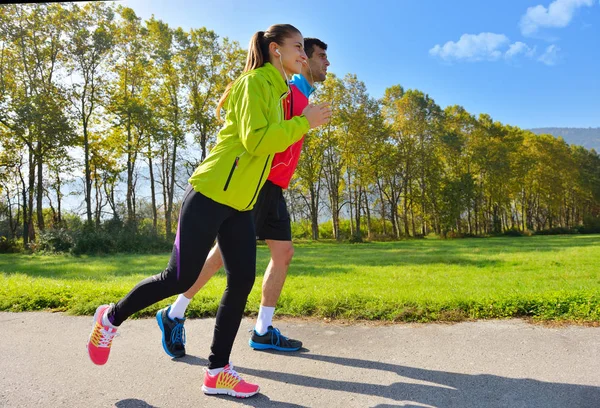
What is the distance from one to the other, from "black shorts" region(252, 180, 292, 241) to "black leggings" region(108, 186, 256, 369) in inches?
23.3

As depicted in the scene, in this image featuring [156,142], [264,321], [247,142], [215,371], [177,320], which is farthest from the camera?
[156,142]

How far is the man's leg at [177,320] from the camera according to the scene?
2729 millimetres

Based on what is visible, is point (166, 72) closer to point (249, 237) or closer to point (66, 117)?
point (66, 117)

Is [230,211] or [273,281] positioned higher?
[230,211]

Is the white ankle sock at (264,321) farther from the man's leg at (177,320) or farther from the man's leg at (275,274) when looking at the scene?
the man's leg at (177,320)

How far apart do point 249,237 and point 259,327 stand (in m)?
0.99

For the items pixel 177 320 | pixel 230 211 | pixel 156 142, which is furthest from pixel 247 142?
pixel 156 142

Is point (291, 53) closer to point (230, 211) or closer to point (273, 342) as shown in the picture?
point (230, 211)

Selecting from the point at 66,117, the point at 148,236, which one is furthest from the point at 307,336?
the point at 66,117

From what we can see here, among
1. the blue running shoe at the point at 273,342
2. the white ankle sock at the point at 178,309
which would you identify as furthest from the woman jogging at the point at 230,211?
the blue running shoe at the point at 273,342

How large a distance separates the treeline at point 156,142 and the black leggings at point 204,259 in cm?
1728

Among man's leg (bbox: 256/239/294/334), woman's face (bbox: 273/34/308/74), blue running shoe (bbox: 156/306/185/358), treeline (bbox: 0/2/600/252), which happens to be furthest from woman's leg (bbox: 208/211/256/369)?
treeline (bbox: 0/2/600/252)

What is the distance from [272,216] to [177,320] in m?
0.99

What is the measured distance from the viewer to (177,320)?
2.86 m
